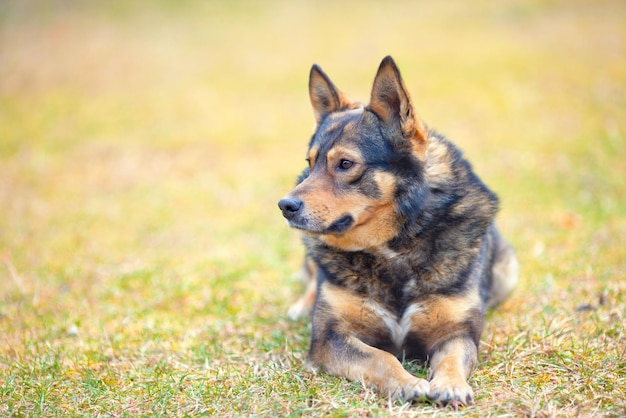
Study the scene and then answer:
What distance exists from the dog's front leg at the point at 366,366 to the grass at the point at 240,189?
0.10 meters

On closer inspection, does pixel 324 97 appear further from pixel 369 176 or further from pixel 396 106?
pixel 369 176

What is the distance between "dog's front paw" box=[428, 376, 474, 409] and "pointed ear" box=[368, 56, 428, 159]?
168 centimetres

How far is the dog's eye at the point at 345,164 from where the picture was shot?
15.4ft

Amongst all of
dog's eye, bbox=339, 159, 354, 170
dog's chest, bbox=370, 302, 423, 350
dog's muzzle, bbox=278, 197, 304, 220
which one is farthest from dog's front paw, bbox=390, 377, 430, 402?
dog's eye, bbox=339, 159, 354, 170

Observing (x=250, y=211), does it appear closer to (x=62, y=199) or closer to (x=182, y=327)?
(x=62, y=199)

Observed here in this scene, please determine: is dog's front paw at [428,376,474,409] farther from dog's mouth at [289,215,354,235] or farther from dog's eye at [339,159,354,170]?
dog's eye at [339,159,354,170]

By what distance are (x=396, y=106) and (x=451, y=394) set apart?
2.10 m

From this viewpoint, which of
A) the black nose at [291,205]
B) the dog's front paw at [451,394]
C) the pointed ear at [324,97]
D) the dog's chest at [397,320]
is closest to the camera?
the dog's front paw at [451,394]

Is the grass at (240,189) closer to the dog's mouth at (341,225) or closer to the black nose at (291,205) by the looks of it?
the dog's mouth at (341,225)

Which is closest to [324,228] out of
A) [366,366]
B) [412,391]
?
[366,366]

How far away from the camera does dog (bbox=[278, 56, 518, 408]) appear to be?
4.57 m

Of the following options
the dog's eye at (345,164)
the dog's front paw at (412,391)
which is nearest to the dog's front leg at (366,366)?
the dog's front paw at (412,391)

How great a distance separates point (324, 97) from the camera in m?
5.53

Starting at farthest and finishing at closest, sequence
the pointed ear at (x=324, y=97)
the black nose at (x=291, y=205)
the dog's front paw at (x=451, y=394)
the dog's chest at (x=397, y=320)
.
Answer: the pointed ear at (x=324, y=97)
the dog's chest at (x=397, y=320)
the black nose at (x=291, y=205)
the dog's front paw at (x=451, y=394)
